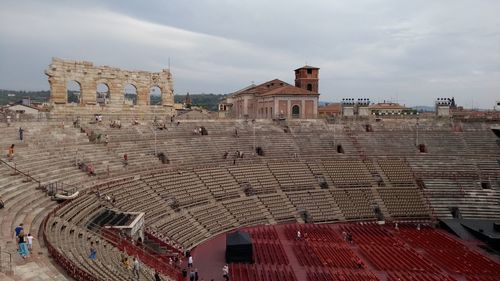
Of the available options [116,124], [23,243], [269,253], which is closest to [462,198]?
[269,253]

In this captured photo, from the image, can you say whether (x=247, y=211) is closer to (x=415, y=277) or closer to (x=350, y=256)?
(x=350, y=256)

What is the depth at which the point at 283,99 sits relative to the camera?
52469 millimetres

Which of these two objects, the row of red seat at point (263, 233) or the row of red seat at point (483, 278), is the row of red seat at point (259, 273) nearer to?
the row of red seat at point (263, 233)

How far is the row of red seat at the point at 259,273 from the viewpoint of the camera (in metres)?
22.9

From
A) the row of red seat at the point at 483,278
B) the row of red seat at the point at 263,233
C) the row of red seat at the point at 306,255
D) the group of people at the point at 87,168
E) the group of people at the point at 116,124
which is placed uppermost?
the group of people at the point at 116,124

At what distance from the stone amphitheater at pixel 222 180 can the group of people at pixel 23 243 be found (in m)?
0.23

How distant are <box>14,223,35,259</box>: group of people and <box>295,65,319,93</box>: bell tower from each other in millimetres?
50750

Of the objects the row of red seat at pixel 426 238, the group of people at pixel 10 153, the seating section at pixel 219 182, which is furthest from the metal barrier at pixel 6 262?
the row of red seat at pixel 426 238

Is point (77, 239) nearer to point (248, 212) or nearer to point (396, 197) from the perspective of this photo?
point (248, 212)

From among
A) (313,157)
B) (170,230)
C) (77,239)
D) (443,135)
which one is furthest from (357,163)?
(77,239)

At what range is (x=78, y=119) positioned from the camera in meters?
33.2

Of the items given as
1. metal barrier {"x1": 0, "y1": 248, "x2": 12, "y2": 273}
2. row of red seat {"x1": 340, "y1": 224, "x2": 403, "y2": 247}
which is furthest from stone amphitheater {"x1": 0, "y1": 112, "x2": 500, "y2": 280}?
row of red seat {"x1": 340, "y1": 224, "x2": 403, "y2": 247}

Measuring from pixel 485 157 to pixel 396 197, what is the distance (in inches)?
475

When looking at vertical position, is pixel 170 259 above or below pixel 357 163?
below
